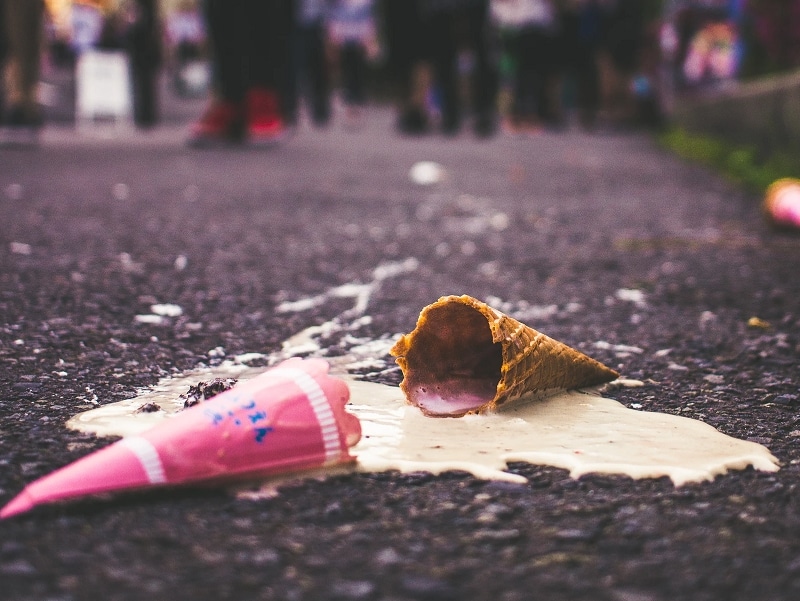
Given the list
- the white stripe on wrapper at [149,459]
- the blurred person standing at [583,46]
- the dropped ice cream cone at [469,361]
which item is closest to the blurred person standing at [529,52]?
the blurred person standing at [583,46]

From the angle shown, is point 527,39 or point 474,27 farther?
point 527,39

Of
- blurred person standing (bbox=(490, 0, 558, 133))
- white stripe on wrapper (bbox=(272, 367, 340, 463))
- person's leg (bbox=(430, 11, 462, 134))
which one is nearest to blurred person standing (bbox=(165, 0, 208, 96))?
blurred person standing (bbox=(490, 0, 558, 133))

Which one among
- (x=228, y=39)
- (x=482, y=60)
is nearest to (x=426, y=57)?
(x=482, y=60)

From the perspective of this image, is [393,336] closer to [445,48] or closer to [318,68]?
[445,48]

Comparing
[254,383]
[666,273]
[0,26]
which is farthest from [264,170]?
[254,383]

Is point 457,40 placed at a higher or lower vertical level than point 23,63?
higher

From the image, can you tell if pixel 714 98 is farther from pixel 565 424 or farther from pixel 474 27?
pixel 565 424
